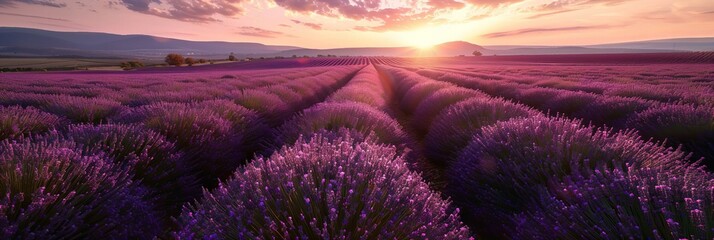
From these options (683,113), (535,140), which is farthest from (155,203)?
(683,113)

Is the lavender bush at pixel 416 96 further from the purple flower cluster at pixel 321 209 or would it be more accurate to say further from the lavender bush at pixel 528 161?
the purple flower cluster at pixel 321 209

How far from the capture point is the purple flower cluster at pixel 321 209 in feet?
4.97

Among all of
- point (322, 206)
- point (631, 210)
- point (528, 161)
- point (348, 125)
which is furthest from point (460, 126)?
point (322, 206)

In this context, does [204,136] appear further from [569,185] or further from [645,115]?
[645,115]

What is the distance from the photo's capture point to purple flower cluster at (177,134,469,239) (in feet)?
4.97

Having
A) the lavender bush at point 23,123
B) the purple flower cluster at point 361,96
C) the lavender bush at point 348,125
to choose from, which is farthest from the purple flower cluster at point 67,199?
the purple flower cluster at point 361,96

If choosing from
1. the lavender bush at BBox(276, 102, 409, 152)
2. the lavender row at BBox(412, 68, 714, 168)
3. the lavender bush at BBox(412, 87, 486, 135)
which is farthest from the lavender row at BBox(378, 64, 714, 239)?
the lavender bush at BBox(412, 87, 486, 135)

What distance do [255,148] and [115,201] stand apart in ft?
8.58

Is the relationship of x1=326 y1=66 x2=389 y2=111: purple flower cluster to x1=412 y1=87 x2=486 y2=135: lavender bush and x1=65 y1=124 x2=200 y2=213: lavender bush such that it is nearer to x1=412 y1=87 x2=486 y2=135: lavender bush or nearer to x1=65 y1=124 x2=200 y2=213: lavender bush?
x1=412 y1=87 x2=486 y2=135: lavender bush

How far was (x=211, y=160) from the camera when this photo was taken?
371 cm

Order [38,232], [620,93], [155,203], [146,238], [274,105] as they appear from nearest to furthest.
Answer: [38,232] → [146,238] → [155,203] → [274,105] → [620,93]

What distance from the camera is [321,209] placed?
1633mm

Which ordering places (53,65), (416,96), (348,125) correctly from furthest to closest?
(53,65), (416,96), (348,125)

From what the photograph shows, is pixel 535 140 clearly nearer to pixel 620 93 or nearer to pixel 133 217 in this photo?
pixel 133 217
